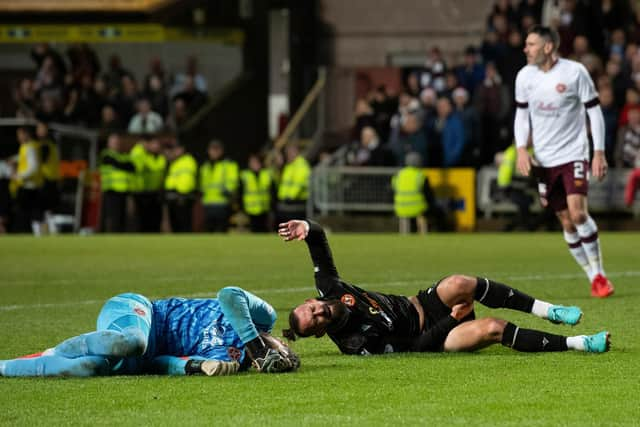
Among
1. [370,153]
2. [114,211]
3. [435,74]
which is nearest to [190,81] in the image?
[114,211]

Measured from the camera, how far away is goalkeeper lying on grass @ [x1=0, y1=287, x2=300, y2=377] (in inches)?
287

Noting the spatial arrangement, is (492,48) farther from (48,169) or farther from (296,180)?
(48,169)

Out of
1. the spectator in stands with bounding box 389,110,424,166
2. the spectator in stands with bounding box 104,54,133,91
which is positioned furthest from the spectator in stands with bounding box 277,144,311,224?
the spectator in stands with bounding box 104,54,133,91

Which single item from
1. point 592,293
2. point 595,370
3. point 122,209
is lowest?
point 122,209

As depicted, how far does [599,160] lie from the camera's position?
459 inches

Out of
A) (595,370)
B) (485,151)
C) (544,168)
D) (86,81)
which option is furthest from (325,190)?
(595,370)

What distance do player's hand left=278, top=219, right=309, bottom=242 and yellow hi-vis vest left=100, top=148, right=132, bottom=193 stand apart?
17686mm

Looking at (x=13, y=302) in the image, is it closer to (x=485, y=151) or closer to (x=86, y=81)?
(x=485, y=151)

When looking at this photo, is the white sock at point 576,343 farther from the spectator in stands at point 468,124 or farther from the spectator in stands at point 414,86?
the spectator in stands at point 414,86

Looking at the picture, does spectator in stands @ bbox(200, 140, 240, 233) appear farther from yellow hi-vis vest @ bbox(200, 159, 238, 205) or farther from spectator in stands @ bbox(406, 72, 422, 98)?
spectator in stands @ bbox(406, 72, 422, 98)

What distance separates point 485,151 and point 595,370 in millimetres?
17707

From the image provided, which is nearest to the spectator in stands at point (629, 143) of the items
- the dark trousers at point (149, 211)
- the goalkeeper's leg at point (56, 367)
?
the dark trousers at point (149, 211)

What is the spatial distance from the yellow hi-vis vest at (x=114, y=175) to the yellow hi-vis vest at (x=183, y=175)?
2.82ft

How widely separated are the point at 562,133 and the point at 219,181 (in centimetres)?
1389
